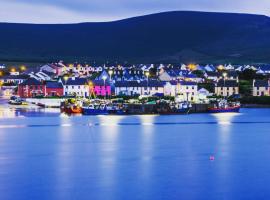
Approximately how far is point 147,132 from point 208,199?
461 inches

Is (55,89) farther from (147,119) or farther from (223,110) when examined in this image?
(147,119)

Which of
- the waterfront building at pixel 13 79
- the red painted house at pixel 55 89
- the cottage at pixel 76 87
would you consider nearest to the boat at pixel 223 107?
the cottage at pixel 76 87

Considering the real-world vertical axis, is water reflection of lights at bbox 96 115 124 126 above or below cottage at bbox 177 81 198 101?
below

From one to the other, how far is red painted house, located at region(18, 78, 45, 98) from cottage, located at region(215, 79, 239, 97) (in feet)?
40.1

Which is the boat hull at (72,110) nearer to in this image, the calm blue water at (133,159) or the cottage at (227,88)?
the calm blue water at (133,159)

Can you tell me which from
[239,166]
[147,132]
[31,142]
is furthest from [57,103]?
[239,166]

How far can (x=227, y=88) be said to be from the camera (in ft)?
147

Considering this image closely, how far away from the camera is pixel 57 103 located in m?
40.8

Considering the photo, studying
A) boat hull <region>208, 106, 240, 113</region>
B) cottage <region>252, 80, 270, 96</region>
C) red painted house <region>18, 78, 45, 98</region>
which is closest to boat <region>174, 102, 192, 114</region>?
boat hull <region>208, 106, 240, 113</region>

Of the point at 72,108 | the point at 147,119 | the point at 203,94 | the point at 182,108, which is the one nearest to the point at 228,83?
the point at 203,94

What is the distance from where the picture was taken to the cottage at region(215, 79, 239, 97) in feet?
147

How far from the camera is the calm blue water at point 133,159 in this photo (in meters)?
13.5

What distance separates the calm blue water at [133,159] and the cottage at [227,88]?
594 inches

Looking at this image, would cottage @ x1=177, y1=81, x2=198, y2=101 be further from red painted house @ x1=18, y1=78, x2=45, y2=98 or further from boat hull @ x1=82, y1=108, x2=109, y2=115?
boat hull @ x1=82, y1=108, x2=109, y2=115
